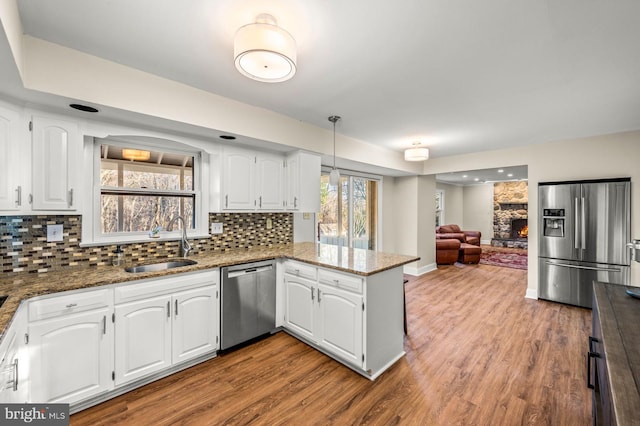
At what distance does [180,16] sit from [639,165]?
5362mm

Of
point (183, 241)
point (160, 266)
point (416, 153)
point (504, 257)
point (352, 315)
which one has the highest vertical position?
point (416, 153)

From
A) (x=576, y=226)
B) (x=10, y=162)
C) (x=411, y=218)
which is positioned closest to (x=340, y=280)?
(x=10, y=162)

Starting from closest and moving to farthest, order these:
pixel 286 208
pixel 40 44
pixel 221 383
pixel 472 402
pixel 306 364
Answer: pixel 40 44
pixel 472 402
pixel 221 383
pixel 306 364
pixel 286 208

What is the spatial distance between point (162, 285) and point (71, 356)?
66 cm

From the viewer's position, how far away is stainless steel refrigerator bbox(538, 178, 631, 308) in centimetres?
363

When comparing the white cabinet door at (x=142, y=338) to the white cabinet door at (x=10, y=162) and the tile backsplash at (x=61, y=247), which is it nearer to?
the tile backsplash at (x=61, y=247)

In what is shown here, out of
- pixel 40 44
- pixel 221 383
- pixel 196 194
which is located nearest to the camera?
pixel 40 44

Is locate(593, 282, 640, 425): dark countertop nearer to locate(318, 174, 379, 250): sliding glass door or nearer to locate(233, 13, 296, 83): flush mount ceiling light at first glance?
locate(233, 13, 296, 83): flush mount ceiling light

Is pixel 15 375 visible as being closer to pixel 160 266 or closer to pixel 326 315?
pixel 160 266

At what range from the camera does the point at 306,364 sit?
2490mm

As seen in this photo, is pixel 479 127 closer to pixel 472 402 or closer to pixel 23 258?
pixel 472 402

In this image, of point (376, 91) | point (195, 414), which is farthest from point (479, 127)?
point (195, 414)

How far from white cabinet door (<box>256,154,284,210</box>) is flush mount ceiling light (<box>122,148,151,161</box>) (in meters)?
1.11

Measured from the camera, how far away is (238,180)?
307 cm
